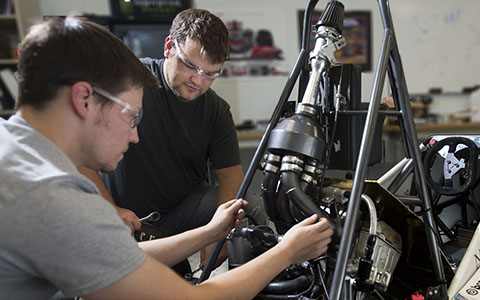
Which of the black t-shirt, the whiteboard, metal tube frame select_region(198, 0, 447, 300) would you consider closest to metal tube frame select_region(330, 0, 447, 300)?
metal tube frame select_region(198, 0, 447, 300)

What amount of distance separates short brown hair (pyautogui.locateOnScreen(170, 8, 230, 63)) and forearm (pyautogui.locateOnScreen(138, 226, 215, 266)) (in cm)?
58

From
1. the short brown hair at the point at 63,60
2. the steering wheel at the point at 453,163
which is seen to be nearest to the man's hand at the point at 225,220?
the short brown hair at the point at 63,60

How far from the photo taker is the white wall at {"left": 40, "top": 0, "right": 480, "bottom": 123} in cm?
283

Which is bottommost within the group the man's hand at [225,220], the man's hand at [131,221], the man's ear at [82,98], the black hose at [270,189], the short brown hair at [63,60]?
the man's hand at [131,221]

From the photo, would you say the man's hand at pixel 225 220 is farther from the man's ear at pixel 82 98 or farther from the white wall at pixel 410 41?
the white wall at pixel 410 41

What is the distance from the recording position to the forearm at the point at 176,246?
31.3 inches

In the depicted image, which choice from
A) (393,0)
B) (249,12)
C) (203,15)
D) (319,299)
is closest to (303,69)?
(203,15)

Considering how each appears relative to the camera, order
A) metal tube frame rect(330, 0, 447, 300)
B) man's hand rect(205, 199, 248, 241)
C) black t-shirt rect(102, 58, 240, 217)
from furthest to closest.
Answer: black t-shirt rect(102, 58, 240, 217) → man's hand rect(205, 199, 248, 241) → metal tube frame rect(330, 0, 447, 300)

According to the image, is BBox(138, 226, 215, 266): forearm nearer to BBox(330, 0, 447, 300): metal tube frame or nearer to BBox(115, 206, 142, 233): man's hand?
BBox(115, 206, 142, 233): man's hand

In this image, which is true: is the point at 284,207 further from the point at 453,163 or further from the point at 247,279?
the point at 453,163

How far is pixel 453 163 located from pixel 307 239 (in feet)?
2.71

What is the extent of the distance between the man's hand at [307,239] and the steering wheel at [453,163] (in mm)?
625

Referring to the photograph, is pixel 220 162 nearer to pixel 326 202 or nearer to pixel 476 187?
pixel 326 202

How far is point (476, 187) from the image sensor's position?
1.17m
